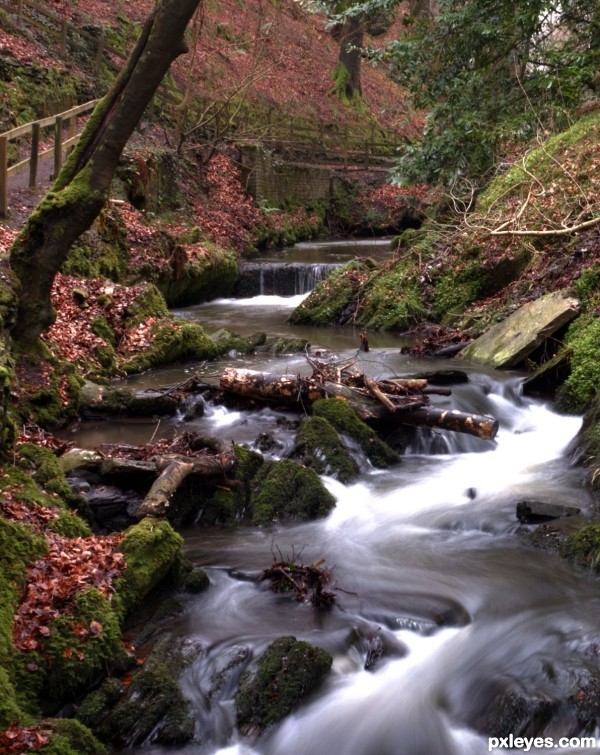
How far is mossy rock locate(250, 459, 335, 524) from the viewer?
276 inches

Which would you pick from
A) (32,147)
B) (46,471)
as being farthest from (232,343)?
(46,471)

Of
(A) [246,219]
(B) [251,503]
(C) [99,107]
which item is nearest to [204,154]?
(A) [246,219]

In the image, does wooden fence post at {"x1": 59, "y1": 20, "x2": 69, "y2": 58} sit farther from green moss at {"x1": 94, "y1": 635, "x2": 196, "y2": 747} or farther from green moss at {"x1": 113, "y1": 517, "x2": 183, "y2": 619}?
green moss at {"x1": 94, "y1": 635, "x2": 196, "y2": 747}

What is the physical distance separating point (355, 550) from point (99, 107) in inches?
230

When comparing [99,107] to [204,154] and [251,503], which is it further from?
[204,154]

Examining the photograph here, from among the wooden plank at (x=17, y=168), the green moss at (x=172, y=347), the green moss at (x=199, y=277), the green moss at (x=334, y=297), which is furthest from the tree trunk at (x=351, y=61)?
the green moss at (x=172, y=347)

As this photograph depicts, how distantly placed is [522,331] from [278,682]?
803 centimetres

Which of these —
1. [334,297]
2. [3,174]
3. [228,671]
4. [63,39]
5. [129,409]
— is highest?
[63,39]

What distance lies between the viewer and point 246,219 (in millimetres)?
25234

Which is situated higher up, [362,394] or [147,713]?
[362,394]

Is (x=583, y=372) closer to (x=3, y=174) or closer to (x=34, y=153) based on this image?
(x=3, y=174)

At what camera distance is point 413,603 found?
18.6ft

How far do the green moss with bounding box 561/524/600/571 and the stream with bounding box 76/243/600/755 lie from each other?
122mm

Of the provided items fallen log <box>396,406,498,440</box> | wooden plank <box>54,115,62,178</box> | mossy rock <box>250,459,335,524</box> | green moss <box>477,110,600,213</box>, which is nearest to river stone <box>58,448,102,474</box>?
mossy rock <box>250,459,335,524</box>
